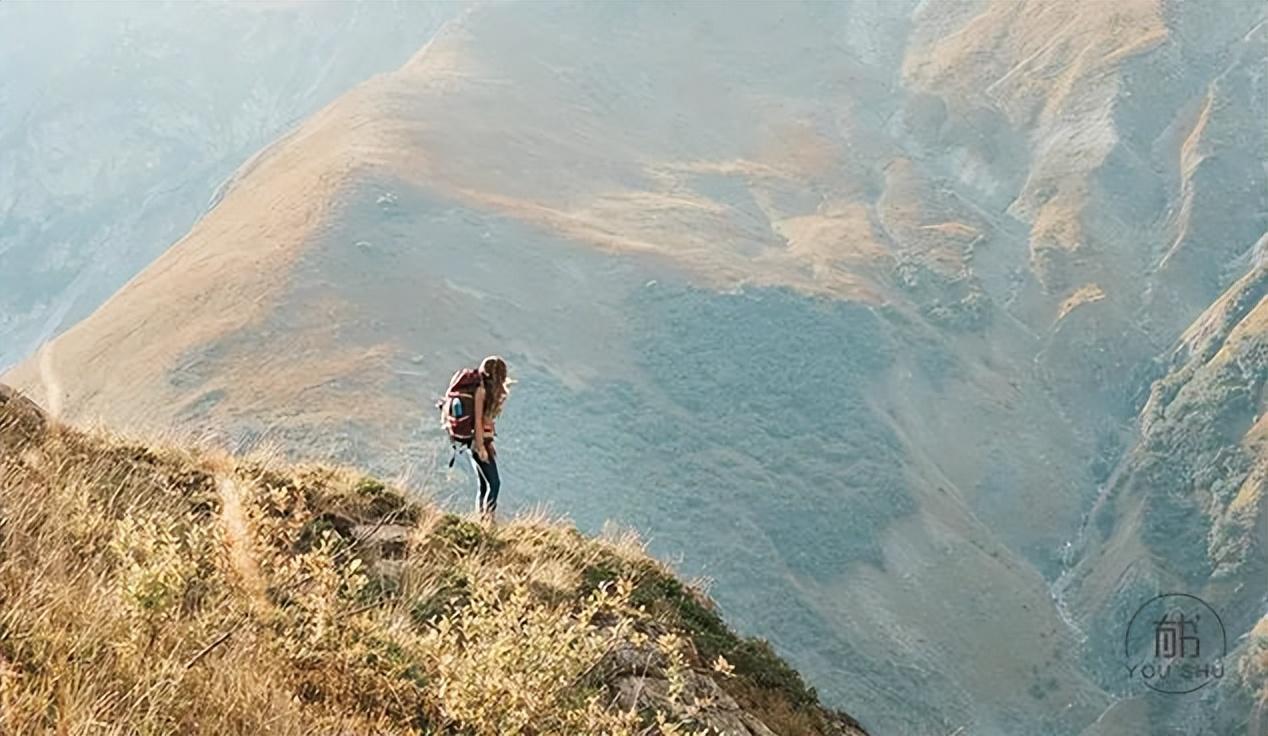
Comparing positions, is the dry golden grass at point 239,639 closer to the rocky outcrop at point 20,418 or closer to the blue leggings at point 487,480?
the rocky outcrop at point 20,418

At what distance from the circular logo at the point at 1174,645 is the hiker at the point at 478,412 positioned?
116017mm

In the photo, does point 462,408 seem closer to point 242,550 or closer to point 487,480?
point 487,480

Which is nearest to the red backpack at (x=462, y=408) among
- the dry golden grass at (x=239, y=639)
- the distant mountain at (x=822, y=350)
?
the dry golden grass at (x=239, y=639)

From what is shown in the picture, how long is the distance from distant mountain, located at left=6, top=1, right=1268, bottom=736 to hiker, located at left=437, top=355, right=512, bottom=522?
76.0m

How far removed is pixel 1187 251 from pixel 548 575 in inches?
7339

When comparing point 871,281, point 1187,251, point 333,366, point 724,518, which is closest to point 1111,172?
point 1187,251

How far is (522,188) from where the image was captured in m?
161

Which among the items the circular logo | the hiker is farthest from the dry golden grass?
the circular logo

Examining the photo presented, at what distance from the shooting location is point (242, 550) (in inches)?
169

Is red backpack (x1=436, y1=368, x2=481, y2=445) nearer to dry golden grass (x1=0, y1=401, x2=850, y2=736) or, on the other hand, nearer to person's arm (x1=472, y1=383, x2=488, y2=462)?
person's arm (x1=472, y1=383, x2=488, y2=462)

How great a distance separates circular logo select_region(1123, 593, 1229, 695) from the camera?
11288 centimetres

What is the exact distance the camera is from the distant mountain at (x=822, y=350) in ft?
365

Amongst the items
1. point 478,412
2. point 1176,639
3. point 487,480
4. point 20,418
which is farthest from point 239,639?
point 1176,639

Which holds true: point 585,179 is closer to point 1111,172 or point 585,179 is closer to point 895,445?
point 895,445
